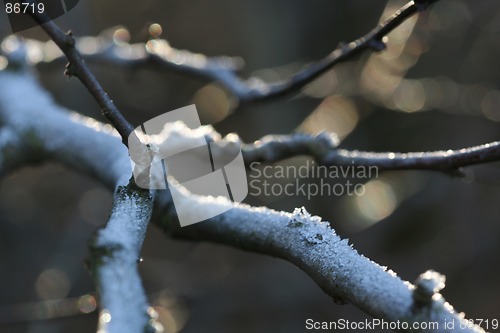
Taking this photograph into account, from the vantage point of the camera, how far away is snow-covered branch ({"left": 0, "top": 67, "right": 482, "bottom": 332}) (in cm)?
71

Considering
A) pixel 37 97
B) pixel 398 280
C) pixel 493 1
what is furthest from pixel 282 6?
pixel 398 280

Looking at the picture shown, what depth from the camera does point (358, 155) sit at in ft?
3.96

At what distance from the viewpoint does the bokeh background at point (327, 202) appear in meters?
3.07

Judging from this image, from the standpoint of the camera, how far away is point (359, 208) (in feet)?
10.5

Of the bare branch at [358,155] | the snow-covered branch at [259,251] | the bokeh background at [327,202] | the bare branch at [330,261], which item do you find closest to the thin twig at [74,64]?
the snow-covered branch at [259,251]

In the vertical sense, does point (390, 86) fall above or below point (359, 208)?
above

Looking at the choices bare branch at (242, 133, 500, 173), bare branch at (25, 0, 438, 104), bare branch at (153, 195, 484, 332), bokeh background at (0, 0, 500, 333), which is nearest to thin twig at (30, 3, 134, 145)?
bare branch at (153, 195, 484, 332)

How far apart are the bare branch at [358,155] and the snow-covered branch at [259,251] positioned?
0.70ft

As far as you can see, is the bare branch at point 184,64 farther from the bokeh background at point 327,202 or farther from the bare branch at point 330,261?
the bokeh background at point 327,202

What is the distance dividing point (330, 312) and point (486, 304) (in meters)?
1.06

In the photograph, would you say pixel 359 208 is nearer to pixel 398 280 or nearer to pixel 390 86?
pixel 390 86

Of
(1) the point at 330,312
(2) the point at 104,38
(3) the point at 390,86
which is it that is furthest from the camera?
(1) the point at 330,312

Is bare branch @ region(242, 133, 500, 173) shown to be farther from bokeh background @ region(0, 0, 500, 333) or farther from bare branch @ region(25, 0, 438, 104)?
bokeh background @ region(0, 0, 500, 333)

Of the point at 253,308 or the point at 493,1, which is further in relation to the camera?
the point at 493,1
